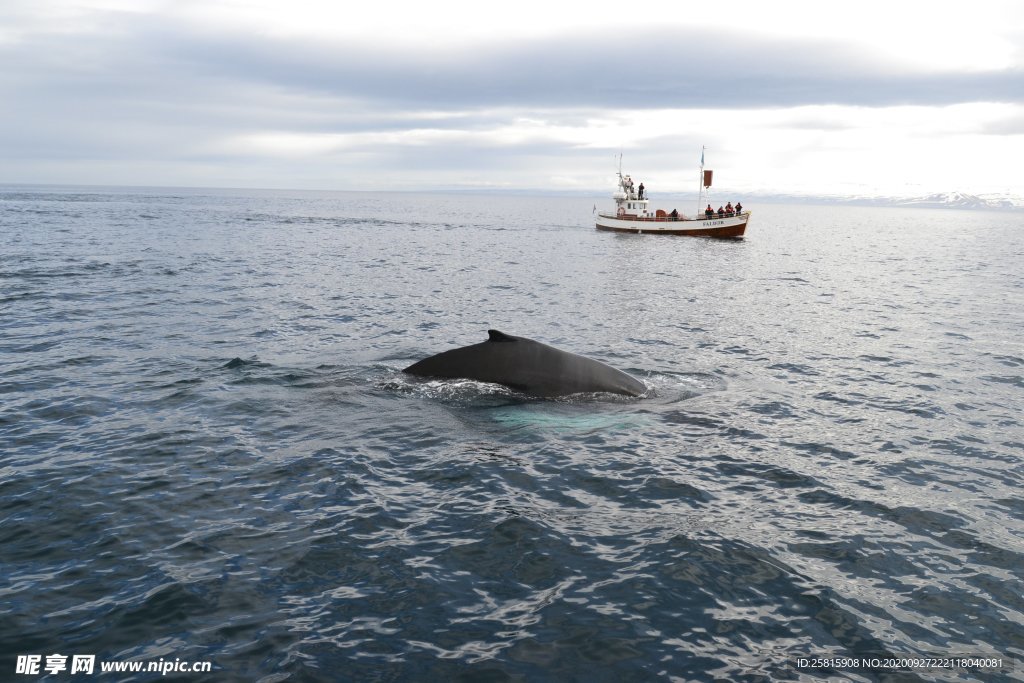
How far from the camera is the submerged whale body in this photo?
15.2 m

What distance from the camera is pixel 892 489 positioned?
11.7 meters

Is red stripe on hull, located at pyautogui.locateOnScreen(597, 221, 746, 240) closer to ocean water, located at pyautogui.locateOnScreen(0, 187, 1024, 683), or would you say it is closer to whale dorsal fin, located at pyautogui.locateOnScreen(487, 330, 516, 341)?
ocean water, located at pyautogui.locateOnScreen(0, 187, 1024, 683)

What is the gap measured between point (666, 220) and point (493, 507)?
89813mm

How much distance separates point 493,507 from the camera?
34.1 feet

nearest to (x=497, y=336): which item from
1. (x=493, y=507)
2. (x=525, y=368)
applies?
(x=525, y=368)

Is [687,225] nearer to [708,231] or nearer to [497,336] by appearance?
[708,231]

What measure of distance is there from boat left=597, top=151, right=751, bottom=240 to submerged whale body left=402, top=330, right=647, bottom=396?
75309 millimetres

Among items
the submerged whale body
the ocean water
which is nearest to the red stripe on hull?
the ocean water

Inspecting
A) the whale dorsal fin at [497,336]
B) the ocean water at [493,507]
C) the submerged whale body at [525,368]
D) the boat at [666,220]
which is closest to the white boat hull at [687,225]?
the boat at [666,220]

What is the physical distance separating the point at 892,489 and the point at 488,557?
7.15 m

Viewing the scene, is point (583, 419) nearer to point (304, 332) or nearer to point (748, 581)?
point (748, 581)

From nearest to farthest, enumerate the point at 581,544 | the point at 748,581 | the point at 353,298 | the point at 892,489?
the point at 748,581, the point at 581,544, the point at 892,489, the point at 353,298

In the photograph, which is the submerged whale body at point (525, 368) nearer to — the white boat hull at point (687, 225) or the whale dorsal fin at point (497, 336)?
the whale dorsal fin at point (497, 336)

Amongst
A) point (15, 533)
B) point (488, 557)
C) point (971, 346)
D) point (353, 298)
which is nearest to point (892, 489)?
point (488, 557)
